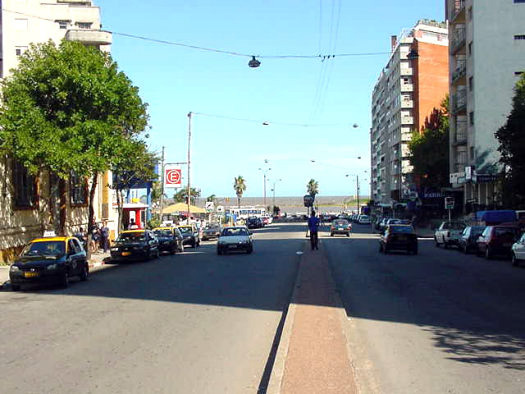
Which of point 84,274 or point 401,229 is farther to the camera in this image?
point 401,229

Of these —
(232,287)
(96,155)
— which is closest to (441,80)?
(96,155)

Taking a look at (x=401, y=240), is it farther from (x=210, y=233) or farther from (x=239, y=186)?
(x=239, y=186)

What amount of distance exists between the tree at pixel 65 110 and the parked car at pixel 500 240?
16832mm

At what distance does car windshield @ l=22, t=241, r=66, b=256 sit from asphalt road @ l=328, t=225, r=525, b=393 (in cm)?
872

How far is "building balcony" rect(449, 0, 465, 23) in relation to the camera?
54.7 metres

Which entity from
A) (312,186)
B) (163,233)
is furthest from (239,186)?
(163,233)

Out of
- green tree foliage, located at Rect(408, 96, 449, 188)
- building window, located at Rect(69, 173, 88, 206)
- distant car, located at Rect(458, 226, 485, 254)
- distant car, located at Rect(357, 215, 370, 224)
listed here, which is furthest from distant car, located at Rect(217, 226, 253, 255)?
distant car, located at Rect(357, 215, 370, 224)

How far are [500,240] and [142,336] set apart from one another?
22.4 m

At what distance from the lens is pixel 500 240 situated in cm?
2897

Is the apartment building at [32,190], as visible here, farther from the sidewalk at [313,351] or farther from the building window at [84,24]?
the sidewalk at [313,351]

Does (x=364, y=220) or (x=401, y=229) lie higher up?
(x=401, y=229)

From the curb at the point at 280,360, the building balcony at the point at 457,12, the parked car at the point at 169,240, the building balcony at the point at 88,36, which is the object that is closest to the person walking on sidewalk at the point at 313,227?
the parked car at the point at 169,240

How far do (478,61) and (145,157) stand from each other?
89.9ft

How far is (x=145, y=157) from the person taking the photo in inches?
1612
